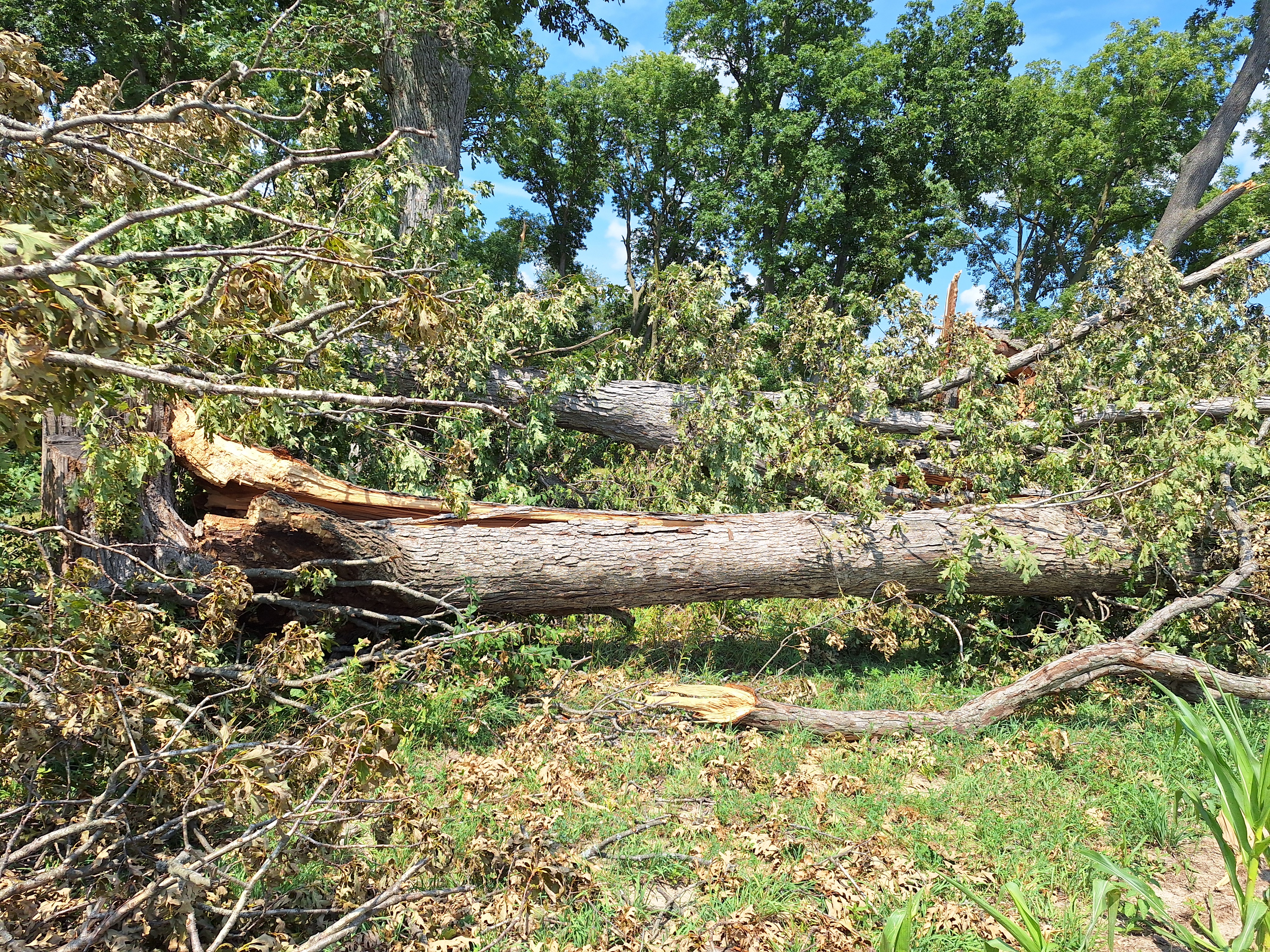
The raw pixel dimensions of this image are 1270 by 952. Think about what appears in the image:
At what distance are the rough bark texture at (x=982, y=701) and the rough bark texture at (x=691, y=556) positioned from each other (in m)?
0.80

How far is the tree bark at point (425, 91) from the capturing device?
337 inches

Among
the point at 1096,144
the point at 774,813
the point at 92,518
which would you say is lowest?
the point at 774,813

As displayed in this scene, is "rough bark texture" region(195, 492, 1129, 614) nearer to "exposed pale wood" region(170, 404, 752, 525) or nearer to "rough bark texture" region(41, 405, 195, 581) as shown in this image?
"exposed pale wood" region(170, 404, 752, 525)

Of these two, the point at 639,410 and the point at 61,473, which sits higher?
the point at 639,410

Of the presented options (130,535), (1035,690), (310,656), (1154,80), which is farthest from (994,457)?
(1154,80)

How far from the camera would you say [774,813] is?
3.04 metres

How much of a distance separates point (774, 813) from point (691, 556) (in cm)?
176

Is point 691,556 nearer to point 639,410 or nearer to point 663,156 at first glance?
point 639,410

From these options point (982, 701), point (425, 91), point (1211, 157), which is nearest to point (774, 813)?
point (982, 701)

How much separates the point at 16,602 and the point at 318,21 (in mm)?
7838

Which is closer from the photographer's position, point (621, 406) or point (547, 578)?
point (547, 578)

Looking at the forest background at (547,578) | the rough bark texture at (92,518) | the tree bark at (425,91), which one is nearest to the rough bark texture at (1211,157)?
the forest background at (547,578)

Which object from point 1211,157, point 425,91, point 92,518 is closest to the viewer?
point 92,518

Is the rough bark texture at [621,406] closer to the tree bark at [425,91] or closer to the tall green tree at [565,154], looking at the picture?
the tree bark at [425,91]
